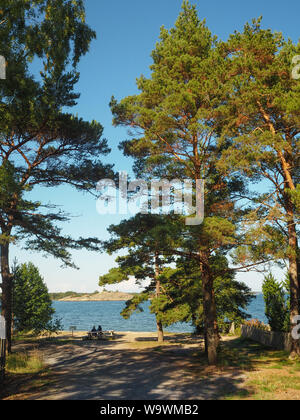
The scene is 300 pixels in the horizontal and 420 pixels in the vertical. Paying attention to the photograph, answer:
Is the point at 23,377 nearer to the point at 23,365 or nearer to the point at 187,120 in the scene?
the point at 23,365

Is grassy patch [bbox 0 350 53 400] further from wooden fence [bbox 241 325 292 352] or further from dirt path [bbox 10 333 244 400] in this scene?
wooden fence [bbox 241 325 292 352]

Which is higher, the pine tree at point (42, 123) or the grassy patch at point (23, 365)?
the pine tree at point (42, 123)

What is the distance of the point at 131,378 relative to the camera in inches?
443

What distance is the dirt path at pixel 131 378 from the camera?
355 inches

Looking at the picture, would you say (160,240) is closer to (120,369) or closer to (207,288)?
(207,288)

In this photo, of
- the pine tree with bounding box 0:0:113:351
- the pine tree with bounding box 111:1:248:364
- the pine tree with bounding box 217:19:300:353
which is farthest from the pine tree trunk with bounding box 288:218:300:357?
the pine tree with bounding box 0:0:113:351

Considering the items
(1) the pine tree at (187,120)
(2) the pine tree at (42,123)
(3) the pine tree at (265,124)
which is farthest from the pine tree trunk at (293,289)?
(2) the pine tree at (42,123)

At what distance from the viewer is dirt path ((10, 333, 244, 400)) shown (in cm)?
901

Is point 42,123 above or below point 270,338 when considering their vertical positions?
above

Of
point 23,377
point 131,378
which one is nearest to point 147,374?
point 131,378

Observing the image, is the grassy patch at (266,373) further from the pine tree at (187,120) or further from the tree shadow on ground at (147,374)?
the pine tree at (187,120)

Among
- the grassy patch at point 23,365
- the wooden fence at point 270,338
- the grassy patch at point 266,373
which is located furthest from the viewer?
the wooden fence at point 270,338

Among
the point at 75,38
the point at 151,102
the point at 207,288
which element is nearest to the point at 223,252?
the point at 207,288

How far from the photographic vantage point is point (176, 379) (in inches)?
438
